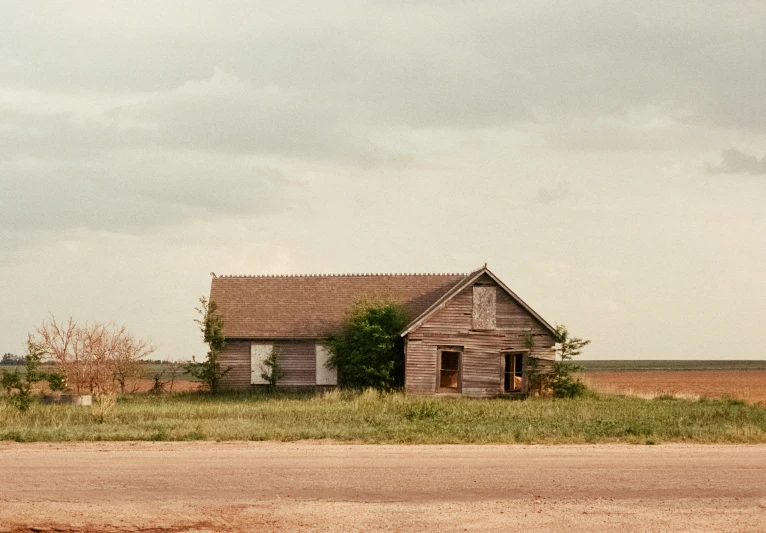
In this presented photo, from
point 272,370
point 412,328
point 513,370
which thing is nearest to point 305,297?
point 272,370

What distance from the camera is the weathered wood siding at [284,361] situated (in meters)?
39.2

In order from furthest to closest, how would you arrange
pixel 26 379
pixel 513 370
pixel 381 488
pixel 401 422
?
pixel 513 370 → pixel 26 379 → pixel 401 422 → pixel 381 488

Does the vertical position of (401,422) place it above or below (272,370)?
below

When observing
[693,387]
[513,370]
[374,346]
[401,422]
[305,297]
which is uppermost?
[305,297]

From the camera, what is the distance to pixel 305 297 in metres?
41.4

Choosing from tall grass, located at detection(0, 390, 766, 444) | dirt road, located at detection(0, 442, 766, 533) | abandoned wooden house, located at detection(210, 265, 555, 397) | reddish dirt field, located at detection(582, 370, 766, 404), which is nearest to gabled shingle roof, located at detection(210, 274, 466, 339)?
abandoned wooden house, located at detection(210, 265, 555, 397)

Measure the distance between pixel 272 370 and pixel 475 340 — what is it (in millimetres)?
9511

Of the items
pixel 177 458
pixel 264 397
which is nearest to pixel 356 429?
pixel 177 458

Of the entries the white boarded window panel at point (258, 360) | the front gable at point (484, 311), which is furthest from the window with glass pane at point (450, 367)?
the white boarded window panel at point (258, 360)

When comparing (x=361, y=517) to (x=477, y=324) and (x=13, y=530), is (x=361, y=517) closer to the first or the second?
(x=13, y=530)

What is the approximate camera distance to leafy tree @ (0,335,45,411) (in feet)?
91.0

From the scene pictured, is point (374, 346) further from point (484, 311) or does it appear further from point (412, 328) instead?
point (484, 311)

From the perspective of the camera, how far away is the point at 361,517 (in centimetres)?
1139

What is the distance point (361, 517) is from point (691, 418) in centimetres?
1670
